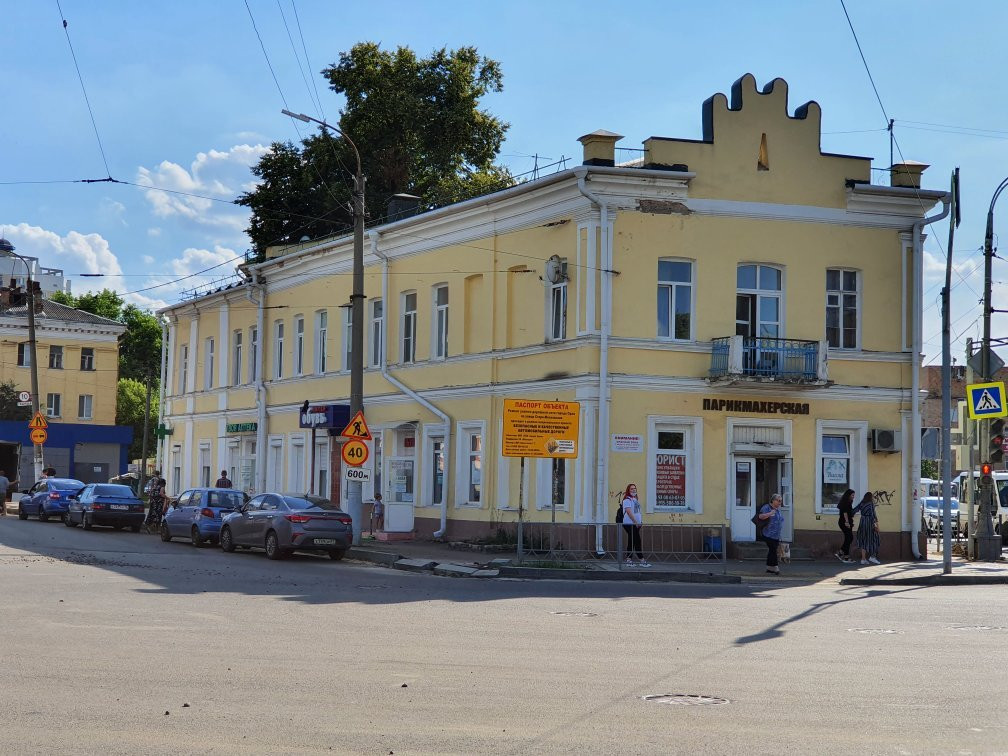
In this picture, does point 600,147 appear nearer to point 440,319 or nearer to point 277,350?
point 440,319

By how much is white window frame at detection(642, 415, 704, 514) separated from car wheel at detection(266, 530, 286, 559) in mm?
8006

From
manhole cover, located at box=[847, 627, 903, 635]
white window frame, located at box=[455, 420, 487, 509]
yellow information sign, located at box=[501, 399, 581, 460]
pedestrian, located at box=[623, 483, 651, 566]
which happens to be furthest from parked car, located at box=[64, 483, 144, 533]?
manhole cover, located at box=[847, 627, 903, 635]

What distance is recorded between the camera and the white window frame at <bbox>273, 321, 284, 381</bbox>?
41312 millimetres

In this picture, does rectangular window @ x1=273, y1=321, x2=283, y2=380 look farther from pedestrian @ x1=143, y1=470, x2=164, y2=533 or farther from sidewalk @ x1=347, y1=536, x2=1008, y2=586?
sidewalk @ x1=347, y1=536, x2=1008, y2=586

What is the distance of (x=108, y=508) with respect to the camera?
120ft

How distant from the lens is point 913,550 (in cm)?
2959

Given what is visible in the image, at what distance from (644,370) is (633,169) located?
14.6ft

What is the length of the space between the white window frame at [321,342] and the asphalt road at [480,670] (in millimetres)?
18567

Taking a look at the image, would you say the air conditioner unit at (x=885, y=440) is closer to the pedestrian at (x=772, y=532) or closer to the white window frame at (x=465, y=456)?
the pedestrian at (x=772, y=532)

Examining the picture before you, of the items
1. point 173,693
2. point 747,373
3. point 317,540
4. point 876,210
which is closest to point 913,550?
point 747,373

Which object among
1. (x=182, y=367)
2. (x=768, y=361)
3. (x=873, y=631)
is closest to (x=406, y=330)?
(x=768, y=361)

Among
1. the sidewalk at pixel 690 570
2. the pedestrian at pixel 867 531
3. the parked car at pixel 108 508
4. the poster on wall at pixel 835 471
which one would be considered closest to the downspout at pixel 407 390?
the sidewalk at pixel 690 570

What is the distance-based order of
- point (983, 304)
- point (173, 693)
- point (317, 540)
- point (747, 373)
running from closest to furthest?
point (173, 693)
point (317, 540)
point (747, 373)
point (983, 304)

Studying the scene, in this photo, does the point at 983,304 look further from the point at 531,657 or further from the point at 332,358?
the point at 531,657
